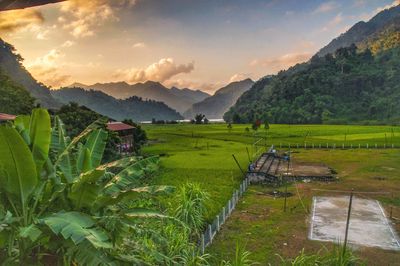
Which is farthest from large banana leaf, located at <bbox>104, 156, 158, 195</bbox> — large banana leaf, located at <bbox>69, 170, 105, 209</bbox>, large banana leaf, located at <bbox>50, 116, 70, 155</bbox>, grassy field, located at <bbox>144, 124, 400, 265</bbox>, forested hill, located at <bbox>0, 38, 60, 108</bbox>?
forested hill, located at <bbox>0, 38, 60, 108</bbox>

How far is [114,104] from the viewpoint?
145875mm

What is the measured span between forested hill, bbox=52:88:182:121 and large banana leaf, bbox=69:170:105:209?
131 meters

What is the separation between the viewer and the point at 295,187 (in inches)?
967

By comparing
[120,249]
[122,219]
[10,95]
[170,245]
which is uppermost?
[10,95]

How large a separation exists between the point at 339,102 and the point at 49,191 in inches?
3856

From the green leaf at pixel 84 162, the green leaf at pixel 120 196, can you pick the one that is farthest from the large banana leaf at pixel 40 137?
the green leaf at pixel 120 196

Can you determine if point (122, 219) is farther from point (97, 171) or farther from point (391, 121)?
point (391, 121)

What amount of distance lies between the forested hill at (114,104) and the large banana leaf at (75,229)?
13191 cm

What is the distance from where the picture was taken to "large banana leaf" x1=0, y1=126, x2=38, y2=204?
5.83 meters

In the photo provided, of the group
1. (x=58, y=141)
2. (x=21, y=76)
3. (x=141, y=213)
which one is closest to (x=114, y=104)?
(x=21, y=76)

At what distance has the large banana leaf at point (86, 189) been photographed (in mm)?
6504

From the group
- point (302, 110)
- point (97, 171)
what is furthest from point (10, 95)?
point (302, 110)

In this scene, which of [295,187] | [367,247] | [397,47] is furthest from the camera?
[397,47]

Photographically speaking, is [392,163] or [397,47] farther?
[397,47]
